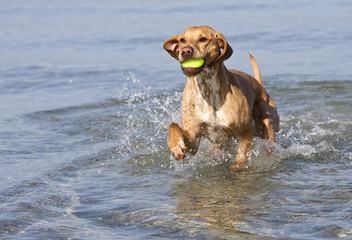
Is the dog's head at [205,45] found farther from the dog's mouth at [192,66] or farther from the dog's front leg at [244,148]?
the dog's front leg at [244,148]

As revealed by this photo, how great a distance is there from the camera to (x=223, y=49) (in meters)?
6.07

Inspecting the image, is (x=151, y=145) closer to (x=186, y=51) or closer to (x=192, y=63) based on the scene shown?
(x=192, y=63)

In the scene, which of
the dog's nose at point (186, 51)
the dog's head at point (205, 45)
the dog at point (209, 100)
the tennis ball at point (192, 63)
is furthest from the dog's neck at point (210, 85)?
the dog's nose at point (186, 51)

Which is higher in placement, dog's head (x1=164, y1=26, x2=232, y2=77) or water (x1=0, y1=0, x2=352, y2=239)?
dog's head (x1=164, y1=26, x2=232, y2=77)

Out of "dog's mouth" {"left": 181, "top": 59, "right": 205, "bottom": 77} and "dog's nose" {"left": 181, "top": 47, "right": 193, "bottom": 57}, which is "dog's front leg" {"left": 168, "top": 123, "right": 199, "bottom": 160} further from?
"dog's nose" {"left": 181, "top": 47, "right": 193, "bottom": 57}

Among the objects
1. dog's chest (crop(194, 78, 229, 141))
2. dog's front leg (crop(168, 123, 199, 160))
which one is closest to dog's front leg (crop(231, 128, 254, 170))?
dog's chest (crop(194, 78, 229, 141))

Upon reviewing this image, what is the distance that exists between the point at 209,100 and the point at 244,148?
780 mm

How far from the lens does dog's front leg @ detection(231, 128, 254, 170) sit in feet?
21.9

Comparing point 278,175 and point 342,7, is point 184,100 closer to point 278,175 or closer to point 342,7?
point 278,175

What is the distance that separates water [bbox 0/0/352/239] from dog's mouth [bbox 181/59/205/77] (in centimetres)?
116

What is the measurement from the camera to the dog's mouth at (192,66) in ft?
18.9

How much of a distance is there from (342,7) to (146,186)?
18003 millimetres

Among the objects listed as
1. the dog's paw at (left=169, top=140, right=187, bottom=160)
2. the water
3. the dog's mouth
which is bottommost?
the water

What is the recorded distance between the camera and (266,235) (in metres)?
4.73
